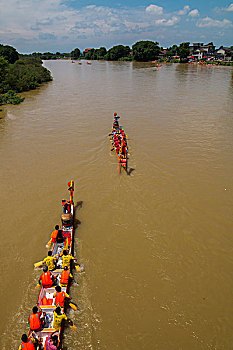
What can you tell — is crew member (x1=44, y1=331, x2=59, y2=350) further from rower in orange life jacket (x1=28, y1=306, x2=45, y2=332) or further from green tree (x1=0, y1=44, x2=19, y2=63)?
green tree (x1=0, y1=44, x2=19, y2=63)

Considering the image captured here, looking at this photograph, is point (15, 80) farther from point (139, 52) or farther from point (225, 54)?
point (225, 54)

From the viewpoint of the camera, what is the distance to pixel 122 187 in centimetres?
1393

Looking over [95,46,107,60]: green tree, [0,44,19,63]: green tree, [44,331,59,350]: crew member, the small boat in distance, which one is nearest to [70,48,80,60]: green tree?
[95,46,107,60]: green tree

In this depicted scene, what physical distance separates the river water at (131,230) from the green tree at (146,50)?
10280 cm

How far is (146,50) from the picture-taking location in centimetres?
10912

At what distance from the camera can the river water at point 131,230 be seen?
7.40 metres

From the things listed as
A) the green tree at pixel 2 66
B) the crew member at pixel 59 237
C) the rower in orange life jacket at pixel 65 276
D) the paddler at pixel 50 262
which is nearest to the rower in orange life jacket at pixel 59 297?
the rower in orange life jacket at pixel 65 276

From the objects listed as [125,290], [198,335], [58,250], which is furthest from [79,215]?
[198,335]

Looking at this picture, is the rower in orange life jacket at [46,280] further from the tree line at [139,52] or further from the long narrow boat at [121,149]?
the tree line at [139,52]

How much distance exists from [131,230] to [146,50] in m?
117

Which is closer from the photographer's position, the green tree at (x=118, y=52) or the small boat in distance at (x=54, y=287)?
the small boat in distance at (x=54, y=287)

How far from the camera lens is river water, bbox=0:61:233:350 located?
7398 millimetres

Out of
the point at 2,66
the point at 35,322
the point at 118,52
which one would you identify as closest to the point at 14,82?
the point at 2,66

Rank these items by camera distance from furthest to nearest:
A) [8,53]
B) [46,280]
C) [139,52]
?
[139,52]
[8,53]
[46,280]
